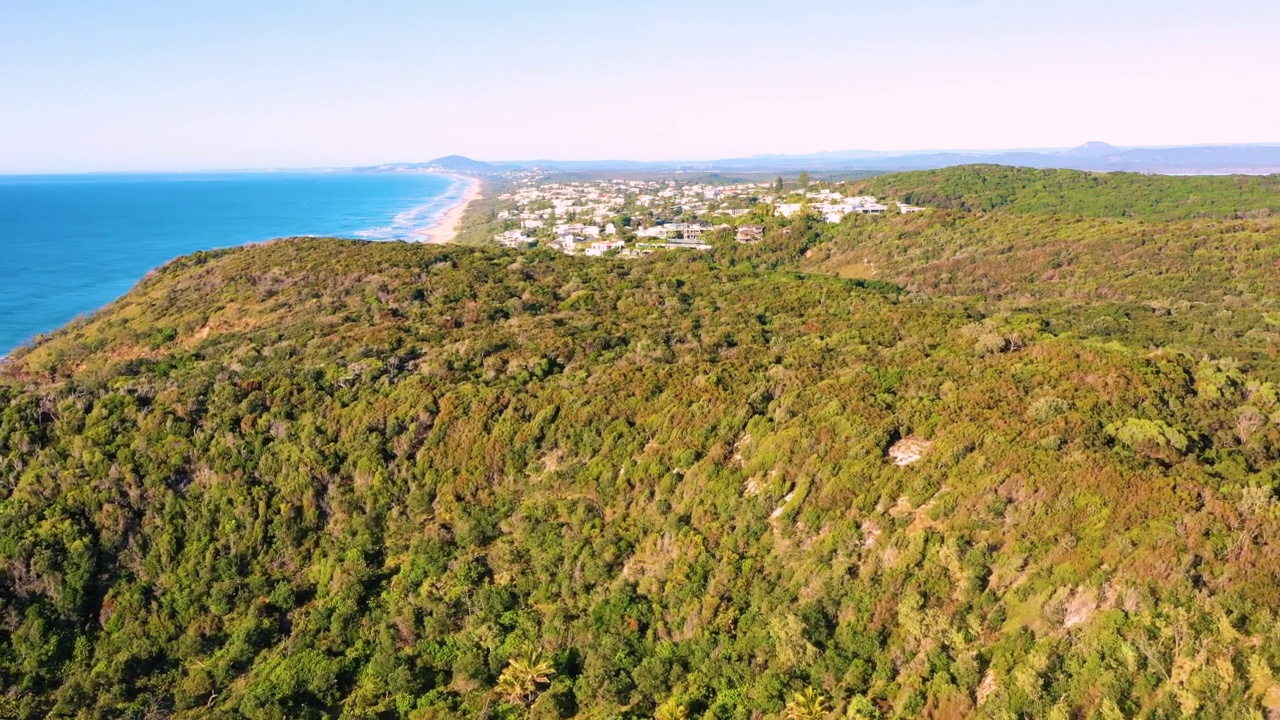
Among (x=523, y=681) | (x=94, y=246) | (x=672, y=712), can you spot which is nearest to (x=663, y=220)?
(x=94, y=246)

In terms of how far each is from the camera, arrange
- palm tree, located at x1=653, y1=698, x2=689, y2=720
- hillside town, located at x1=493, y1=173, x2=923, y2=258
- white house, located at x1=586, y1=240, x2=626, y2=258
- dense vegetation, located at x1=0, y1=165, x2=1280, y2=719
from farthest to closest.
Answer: hillside town, located at x1=493, y1=173, x2=923, y2=258 < white house, located at x1=586, y1=240, x2=626, y2=258 < palm tree, located at x1=653, y1=698, x2=689, y2=720 < dense vegetation, located at x1=0, y1=165, x2=1280, y2=719

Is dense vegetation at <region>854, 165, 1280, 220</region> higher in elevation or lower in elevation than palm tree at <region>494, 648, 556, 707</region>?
higher

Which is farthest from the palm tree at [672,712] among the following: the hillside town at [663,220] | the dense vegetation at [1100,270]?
the hillside town at [663,220]

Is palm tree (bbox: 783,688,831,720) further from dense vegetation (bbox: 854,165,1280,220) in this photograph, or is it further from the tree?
dense vegetation (bbox: 854,165,1280,220)

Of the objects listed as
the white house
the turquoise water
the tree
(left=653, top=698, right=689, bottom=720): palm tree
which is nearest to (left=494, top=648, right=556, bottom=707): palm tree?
(left=653, top=698, right=689, bottom=720): palm tree

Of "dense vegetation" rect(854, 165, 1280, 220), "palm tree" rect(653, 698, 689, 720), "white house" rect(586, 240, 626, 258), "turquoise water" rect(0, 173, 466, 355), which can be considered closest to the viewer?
"palm tree" rect(653, 698, 689, 720)

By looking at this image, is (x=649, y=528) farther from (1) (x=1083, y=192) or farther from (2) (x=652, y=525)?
(1) (x=1083, y=192)

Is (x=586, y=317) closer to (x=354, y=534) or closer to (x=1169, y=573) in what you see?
(x=354, y=534)
